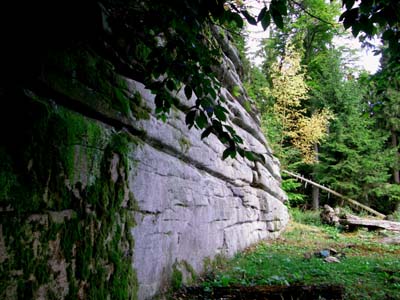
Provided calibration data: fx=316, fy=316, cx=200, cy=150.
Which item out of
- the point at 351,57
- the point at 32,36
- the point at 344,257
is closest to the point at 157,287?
the point at 32,36

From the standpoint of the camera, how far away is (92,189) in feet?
9.27

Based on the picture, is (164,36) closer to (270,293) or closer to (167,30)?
(167,30)

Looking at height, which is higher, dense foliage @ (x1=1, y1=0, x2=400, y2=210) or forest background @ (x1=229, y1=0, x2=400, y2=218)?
forest background @ (x1=229, y1=0, x2=400, y2=218)

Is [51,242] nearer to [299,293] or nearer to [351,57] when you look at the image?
[299,293]

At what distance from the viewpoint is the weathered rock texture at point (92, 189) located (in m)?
2.19

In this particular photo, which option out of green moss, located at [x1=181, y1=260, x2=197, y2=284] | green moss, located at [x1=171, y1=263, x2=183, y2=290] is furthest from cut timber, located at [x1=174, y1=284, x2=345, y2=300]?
green moss, located at [x1=181, y1=260, x2=197, y2=284]

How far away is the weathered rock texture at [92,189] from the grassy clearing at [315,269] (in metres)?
0.74

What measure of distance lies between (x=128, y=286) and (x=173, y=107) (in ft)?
8.61

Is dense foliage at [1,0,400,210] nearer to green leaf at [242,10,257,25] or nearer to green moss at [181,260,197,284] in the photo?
green leaf at [242,10,257,25]

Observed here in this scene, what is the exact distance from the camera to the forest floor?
391cm

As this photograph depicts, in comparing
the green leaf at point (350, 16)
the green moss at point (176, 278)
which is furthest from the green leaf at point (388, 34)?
the green moss at point (176, 278)

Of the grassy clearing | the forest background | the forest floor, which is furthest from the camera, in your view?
the forest background

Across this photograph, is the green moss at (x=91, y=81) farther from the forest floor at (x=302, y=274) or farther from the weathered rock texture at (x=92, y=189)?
the forest floor at (x=302, y=274)

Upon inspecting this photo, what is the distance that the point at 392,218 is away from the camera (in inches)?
591
